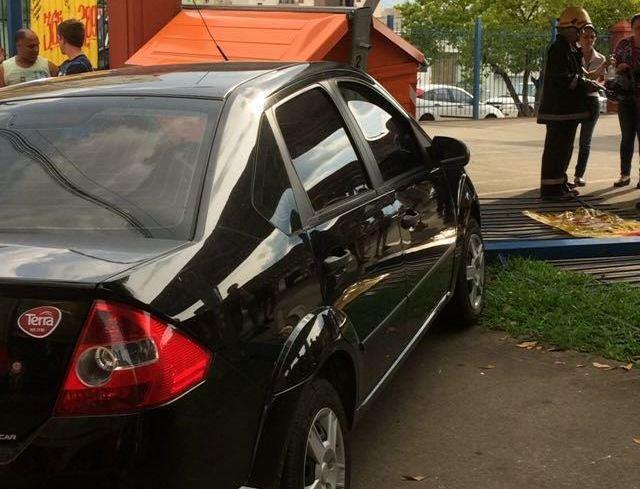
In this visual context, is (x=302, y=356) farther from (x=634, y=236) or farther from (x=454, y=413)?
(x=634, y=236)

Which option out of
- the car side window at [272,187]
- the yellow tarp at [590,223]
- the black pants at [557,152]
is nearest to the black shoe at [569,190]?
the black pants at [557,152]

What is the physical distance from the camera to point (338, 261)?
306 cm

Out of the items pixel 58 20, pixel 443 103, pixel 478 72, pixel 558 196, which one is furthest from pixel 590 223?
pixel 478 72

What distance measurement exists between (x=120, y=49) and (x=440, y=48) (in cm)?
1697

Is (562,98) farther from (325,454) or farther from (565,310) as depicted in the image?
(325,454)

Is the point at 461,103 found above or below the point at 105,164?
below

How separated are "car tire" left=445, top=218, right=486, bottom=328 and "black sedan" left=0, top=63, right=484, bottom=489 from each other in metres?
1.21

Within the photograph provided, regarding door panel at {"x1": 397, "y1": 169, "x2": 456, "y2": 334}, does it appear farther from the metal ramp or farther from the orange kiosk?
the orange kiosk

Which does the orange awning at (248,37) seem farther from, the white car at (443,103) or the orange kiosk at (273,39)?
the white car at (443,103)

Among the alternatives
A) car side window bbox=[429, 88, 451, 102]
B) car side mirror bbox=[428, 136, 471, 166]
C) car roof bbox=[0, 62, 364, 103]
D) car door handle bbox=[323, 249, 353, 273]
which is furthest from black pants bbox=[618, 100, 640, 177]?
car side window bbox=[429, 88, 451, 102]

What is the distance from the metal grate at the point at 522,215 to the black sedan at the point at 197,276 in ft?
12.4

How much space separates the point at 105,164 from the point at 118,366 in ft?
3.02

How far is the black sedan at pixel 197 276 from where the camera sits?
6.87 feet

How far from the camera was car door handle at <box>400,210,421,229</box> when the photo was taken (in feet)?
12.9
